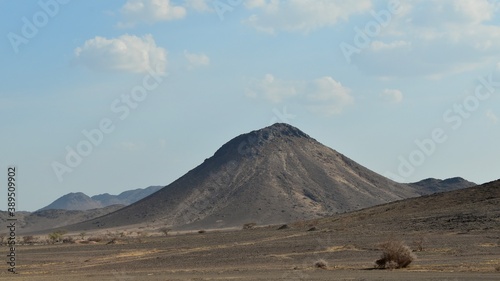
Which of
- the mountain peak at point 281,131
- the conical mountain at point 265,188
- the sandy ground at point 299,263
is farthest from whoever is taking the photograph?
the mountain peak at point 281,131

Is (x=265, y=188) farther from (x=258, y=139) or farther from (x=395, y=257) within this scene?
(x=395, y=257)

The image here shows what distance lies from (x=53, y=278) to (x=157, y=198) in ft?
444

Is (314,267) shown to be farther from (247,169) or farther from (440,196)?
(247,169)

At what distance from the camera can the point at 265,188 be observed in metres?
159

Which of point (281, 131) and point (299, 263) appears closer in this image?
point (299, 263)

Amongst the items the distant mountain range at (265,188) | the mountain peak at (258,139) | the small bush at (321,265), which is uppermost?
the mountain peak at (258,139)

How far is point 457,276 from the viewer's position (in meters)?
33.8

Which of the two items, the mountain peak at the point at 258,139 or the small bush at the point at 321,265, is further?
the mountain peak at the point at 258,139

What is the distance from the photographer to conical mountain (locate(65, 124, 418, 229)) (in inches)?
5960

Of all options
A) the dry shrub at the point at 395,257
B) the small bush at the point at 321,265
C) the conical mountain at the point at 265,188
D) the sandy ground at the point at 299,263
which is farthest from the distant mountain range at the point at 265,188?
the dry shrub at the point at 395,257

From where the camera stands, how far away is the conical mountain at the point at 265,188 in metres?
151

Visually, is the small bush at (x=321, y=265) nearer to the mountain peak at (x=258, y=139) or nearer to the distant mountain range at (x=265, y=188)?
the distant mountain range at (x=265, y=188)

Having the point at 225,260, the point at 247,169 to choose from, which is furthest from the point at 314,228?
the point at 247,169

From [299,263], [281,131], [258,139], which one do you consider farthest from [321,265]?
[281,131]
